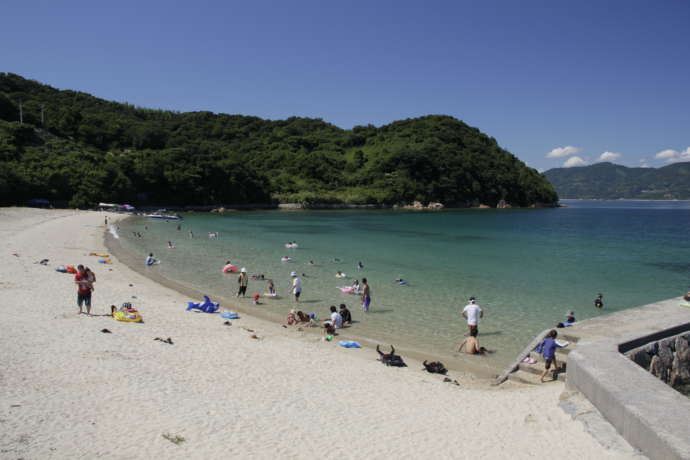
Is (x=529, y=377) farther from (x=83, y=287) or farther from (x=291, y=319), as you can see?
(x=83, y=287)

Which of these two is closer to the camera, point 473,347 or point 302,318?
point 473,347

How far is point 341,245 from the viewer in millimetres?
40469

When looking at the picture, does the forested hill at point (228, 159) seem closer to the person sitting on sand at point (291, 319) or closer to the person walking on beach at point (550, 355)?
the person sitting on sand at point (291, 319)

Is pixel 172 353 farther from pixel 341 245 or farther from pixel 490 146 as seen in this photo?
pixel 490 146

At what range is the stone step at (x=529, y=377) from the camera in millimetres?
8891

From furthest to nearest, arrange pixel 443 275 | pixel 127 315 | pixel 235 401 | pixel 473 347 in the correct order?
pixel 443 275 → pixel 127 315 → pixel 473 347 → pixel 235 401

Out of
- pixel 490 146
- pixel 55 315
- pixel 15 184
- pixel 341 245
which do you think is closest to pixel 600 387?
pixel 55 315

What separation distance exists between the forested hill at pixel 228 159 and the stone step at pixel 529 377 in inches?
2700

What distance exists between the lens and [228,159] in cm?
10831

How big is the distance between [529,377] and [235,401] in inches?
249

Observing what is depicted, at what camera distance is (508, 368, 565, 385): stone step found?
8891 millimetres

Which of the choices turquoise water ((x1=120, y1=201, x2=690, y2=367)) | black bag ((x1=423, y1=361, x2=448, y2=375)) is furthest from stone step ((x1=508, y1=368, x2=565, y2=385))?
turquoise water ((x1=120, y1=201, x2=690, y2=367))

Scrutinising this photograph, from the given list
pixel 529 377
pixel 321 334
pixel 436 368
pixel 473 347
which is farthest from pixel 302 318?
pixel 529 377

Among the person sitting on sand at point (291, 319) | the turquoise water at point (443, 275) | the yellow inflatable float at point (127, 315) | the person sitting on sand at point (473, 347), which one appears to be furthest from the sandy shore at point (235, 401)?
the turquoise water at point (443, 275)
